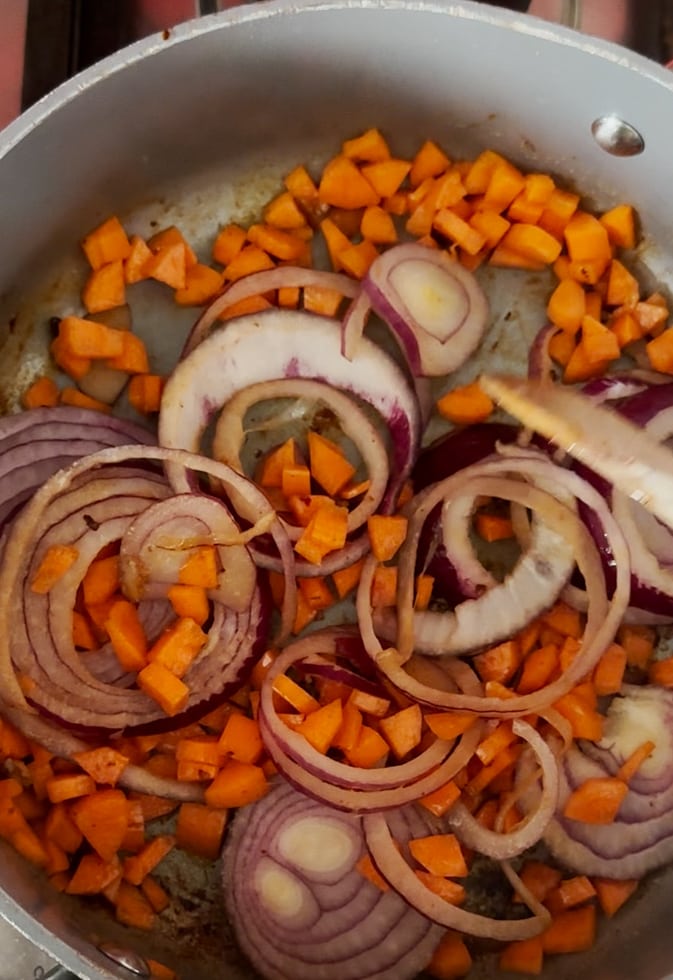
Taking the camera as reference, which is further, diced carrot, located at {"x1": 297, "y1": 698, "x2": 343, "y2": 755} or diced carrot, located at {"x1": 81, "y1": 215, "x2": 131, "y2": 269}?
diced carrot, located at {"x1": 81, "y1": 215, "x2": 131, "y2": 269}

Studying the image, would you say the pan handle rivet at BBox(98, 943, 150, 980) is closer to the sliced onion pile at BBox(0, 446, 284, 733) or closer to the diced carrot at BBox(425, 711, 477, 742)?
the sliced onion pile at BBox(0, 446, 284, 733)

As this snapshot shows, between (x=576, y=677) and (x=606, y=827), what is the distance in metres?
0.28

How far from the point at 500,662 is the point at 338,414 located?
1.69 ft

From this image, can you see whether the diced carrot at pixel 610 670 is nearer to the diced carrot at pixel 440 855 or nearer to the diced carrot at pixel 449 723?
the diced carrot at pixel 449 723

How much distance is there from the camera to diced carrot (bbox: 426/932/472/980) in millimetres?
1706

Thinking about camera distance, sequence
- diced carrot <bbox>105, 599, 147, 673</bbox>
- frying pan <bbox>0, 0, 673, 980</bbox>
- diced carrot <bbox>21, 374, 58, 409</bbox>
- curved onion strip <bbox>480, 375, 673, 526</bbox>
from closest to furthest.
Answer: curved onion strip <bbox>480, 375, 673, 526</bbox> < frying pan <bbox>0, 0, 673, 980</bbox> < diced carrot <bbox>105, 599, 147, 673</bbox> < diced carrot <bbox>21, 374, 58, 409</bbox>

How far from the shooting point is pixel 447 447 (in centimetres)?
180

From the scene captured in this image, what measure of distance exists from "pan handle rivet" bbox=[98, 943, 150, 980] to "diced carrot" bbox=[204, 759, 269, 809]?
0.84ft

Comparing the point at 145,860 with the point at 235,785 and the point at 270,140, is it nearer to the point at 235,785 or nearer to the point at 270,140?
the point at 235,785

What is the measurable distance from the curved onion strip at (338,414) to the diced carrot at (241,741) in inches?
16.1

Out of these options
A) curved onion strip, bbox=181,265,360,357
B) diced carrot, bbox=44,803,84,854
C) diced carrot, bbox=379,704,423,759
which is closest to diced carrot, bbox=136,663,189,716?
diced carrot, bbox=44,803,84,854

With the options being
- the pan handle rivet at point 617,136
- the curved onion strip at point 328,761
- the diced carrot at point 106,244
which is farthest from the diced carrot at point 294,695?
the pan handle rivet at point 617,136

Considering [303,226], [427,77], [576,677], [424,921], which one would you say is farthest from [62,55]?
[424,921]

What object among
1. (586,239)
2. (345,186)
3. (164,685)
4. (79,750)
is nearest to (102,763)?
(79,750)
